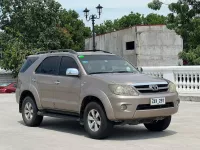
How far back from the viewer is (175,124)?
10.8 metres

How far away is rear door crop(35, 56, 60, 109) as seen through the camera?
1005cm

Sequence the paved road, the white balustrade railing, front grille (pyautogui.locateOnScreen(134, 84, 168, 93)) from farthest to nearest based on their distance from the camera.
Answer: the white balustrade railing → front grille (pyautogui.locateOnScreen(134, 84, 168, 93)) → the paved road

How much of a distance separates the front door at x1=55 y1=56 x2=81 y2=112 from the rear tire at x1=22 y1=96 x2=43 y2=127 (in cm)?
101

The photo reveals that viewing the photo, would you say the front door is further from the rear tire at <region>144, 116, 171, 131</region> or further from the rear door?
the rear tire at <region>144, 116, 171, 131</region>

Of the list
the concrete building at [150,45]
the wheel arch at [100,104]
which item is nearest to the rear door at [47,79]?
the wheel arch at [100,104]

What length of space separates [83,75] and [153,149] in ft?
7.92

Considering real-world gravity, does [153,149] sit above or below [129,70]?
below

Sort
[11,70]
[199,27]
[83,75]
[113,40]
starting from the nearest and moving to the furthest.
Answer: [83,75], [199,27], [11,70], [113,40]

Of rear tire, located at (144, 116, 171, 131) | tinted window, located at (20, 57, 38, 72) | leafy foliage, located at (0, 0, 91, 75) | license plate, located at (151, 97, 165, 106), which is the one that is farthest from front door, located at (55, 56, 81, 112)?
leafy foliage, located at (0, 0, 91, 75)

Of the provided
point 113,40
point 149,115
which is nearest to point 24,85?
point 149,115

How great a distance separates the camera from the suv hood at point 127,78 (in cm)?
859

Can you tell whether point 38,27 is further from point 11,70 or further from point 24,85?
point 24,85

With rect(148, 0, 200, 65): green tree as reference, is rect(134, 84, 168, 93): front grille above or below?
below

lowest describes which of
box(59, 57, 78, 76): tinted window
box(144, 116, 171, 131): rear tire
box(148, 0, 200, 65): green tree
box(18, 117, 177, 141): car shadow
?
box(18, 117, 177, 141): car shadow
